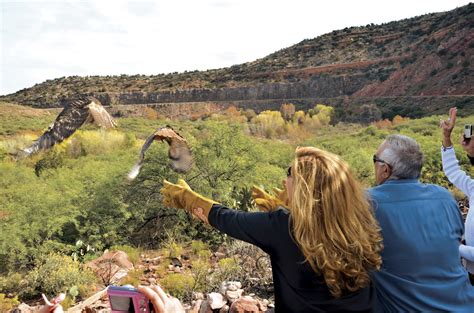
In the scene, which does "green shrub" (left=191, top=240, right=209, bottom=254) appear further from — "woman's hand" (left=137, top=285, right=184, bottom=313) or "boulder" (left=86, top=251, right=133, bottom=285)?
"woman's hand" (left=137, top=285, right=184, bottom=313)

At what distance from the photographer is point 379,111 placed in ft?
131

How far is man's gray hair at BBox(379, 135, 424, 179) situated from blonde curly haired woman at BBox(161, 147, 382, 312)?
1.52ft

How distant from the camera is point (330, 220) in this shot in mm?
1709

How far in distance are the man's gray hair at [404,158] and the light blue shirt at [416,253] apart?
89 millimetres

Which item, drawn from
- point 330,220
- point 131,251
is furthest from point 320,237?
point 131,251

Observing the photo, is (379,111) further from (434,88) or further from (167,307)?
(167,307)

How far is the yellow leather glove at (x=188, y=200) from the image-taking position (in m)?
2.06

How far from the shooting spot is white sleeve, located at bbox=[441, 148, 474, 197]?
291 cm

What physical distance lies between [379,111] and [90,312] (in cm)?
3792

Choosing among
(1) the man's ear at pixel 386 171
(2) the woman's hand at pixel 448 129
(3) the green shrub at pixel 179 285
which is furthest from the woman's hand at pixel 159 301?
(3) the green shrub at pixel 179 285

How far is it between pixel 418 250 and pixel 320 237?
59 centimetres

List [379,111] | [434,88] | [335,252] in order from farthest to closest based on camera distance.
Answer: [434,88]
[379,111]
[335,252]

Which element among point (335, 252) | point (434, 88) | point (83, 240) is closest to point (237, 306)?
point (335, 252)

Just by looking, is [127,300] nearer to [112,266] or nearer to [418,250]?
[418,250]
